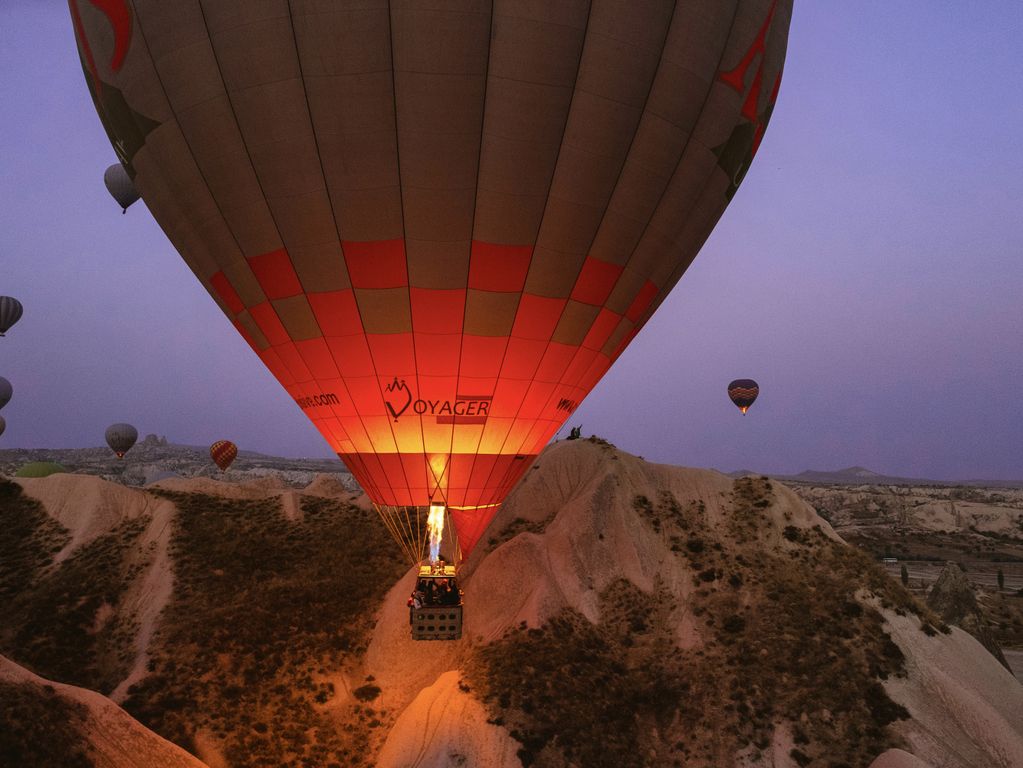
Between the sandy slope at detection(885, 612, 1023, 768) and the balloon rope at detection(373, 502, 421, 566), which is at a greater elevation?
the balloon rope at detection(373, 502, 421, 566)

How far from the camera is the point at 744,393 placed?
5372 cm

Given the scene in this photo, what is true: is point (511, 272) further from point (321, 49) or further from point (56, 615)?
point (56, 615)

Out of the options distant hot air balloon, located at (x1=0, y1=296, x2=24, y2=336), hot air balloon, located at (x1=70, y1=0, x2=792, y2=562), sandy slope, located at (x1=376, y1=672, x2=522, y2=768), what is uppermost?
distant hot air balloon, located at (x1=0, y1=296, x2=24, y2=336)

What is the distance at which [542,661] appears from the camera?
77.1ft

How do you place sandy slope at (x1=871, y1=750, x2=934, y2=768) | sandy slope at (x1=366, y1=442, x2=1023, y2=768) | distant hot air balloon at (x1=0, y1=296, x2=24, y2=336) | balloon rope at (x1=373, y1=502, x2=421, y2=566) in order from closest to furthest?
balloon rope at (x1=373, y1=502, x2=421, y2=566) → sandy slope at (x1=871, y1=750, x2=934, y2=768) → sandy slope at (x1=366, y1=442, x2=1023, y2=768) → distant hot air balloon at (x1=0, y1=296, x2=24, y2=336)

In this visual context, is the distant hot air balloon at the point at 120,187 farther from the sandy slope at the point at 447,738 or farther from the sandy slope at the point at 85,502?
the sandy slope at the point at 447,738

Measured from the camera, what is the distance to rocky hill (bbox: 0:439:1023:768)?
20.6 m

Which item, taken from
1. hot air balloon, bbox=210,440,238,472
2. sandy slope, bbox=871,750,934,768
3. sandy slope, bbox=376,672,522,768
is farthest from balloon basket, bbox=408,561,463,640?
hot air balloon, bbox=210,440,238,472

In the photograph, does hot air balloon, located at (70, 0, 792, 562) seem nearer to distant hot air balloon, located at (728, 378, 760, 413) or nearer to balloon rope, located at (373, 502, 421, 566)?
balloon rope, located at (373, 502, 421, 566)

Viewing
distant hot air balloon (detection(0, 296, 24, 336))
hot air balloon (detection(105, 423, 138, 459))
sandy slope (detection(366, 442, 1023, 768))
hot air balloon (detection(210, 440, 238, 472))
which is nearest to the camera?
sandy slope (detection(366, 442, 1023, 768))

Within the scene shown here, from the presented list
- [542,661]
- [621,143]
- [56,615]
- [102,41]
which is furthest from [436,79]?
[56,615]

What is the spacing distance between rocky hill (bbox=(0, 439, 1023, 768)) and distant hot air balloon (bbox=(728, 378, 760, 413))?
20.1 meters

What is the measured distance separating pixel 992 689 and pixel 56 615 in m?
34.9

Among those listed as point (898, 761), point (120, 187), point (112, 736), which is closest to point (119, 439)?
point (120, 187)
